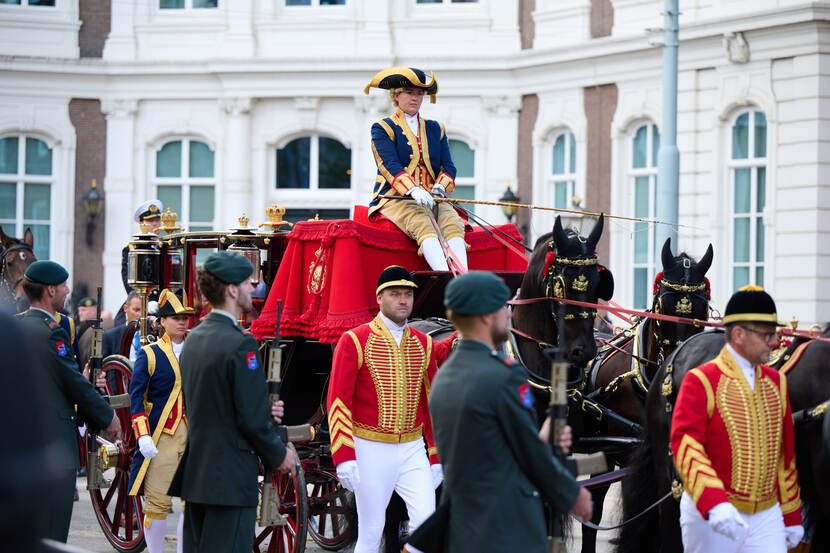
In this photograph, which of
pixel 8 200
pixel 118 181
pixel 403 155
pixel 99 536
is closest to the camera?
pixel 403 155

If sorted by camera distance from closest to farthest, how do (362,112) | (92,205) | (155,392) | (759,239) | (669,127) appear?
(155,392), (669,127), (759,239), (362,112), (92,205)

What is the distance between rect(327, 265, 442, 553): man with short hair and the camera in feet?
22.0

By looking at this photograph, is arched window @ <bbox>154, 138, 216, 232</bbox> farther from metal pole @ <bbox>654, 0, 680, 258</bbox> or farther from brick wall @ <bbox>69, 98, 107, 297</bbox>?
metal pole @ <bbox>654, 0, 680, 258</bbox>

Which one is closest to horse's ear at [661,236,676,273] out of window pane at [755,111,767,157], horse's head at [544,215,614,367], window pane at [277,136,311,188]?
horse's head at [544,215,614,367]

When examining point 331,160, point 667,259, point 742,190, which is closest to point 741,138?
point 742,190

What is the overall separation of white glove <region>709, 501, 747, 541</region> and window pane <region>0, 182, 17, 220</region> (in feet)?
68.1

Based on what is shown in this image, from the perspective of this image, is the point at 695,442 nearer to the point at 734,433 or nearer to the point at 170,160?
the point at 734,433

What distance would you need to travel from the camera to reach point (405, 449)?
6.87 metres

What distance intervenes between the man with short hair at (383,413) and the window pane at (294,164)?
54.8 ft

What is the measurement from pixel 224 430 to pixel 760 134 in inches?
580

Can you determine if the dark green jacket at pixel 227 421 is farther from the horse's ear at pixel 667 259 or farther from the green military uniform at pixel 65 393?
the horse's ear at pixel 667 259

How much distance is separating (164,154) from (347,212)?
11.7ft

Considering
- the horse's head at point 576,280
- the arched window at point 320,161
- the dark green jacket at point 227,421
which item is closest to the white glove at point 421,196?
the horse's head at point 576,280

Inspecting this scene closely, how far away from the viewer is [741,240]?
19250 mm
